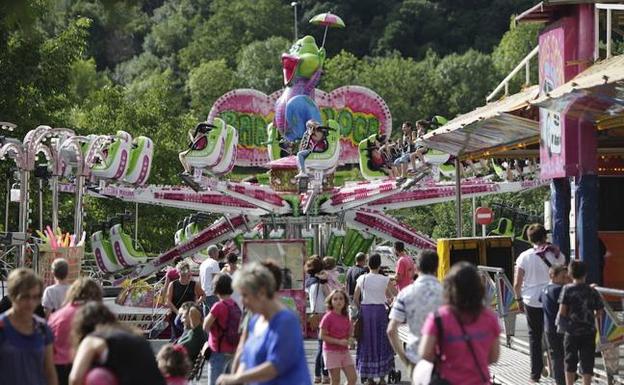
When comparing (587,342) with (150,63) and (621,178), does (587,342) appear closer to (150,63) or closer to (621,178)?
(621,178)

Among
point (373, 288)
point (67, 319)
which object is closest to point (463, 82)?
point (373, 288)

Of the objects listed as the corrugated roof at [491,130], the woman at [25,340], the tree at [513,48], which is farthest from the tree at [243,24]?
the woman at [25,340]

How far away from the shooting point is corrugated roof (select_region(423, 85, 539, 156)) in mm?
19078

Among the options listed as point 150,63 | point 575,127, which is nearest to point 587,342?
point 575,127

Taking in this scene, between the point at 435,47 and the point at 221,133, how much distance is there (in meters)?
96.5

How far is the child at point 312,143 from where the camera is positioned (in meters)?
37.9

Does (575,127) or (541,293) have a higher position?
(575,127)

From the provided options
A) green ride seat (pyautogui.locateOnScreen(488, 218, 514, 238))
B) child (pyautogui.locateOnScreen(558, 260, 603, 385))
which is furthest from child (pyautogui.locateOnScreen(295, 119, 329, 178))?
child (pyautogui.locateOnScreen(558, 260, 603, 385))

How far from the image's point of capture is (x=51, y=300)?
45.2 ft

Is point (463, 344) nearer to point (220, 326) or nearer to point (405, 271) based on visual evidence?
point (220, 326)

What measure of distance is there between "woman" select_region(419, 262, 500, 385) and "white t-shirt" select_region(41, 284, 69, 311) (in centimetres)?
508

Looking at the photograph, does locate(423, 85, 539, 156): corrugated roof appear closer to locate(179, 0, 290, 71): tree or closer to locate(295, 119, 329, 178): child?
locate(295, 119, 329, 178): child

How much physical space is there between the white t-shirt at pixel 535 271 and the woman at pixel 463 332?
6540 mm

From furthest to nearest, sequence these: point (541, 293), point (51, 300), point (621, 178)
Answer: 1. point (621, 178)
2. point (541, 293)
3. point (51, 300)
